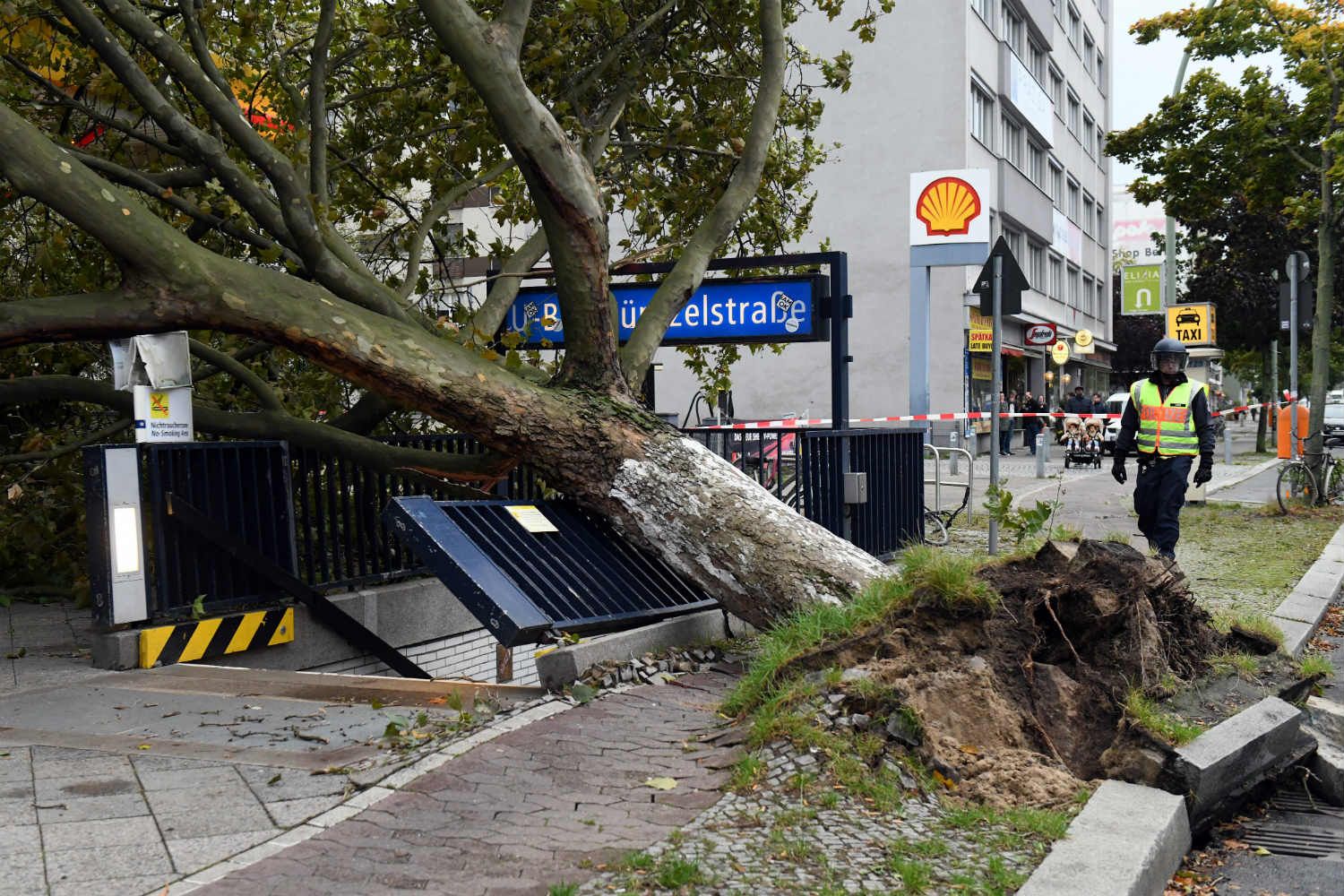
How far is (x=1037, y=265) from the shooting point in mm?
43156

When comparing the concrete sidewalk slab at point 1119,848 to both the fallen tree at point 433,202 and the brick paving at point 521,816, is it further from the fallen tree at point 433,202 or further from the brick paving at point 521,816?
the fallen tree at point 433,202

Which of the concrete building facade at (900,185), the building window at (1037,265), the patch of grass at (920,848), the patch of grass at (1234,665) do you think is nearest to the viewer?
the patch of grass at (920,848)

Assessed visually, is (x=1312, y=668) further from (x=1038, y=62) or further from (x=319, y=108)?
(x=1038, y=62)

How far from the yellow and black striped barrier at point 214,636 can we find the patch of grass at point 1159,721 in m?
5.00

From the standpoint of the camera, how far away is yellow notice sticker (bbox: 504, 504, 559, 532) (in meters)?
7.44

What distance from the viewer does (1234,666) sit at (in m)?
5.93

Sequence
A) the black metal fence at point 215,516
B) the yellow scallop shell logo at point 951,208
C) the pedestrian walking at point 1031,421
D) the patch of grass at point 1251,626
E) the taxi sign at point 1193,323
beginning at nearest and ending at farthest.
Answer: the patch of grass at point 1251,626
the black metal fence at point 215,516
the yellow scallop shell logo at point 951,208
the taxi sign at point 1193,323
the pedestrian walking at point 1031,421

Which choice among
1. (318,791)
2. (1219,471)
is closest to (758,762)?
(318,791)

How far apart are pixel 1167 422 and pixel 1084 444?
59.2ft

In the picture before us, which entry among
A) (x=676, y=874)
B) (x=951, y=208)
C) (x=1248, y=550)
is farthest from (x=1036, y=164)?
(x=676, y=874)

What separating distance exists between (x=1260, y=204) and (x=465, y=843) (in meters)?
17.0

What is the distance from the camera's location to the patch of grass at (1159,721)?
4.88 m

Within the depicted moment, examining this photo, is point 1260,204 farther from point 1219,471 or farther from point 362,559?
point 362,559

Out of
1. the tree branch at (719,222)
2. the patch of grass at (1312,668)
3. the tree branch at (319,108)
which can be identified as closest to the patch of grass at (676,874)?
the patch of grass at (1312,668)
